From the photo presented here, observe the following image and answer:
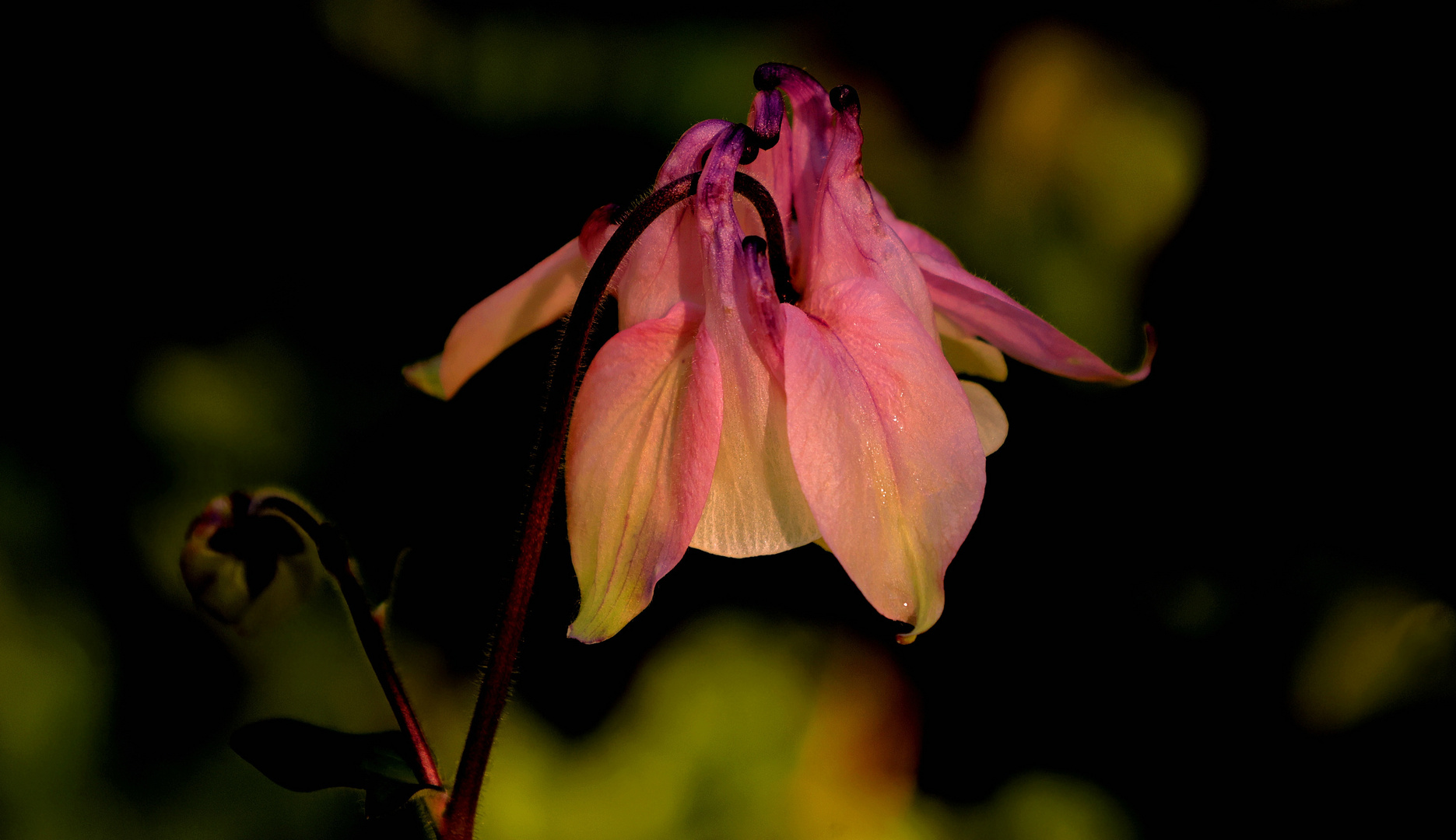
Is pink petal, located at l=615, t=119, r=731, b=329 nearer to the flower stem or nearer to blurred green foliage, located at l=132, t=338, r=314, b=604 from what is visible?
the flower stem

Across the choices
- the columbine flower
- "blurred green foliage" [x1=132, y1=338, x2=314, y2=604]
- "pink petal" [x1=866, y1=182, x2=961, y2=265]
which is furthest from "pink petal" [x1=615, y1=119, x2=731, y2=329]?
"blurred green foliage" [x1=132, y1=338, x2=314, y2=604]

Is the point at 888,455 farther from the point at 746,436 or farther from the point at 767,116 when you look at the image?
the point at 767,116

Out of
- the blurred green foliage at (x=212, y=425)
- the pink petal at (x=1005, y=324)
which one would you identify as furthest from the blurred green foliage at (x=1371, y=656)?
the blurred green foliage at (x=212, y=425)

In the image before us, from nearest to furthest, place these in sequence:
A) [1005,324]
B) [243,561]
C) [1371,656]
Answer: [1005,324], [243,561], [1371,656]

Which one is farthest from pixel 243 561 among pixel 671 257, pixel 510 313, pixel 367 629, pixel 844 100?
pixel 844 100

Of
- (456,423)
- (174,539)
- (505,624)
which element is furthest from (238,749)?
(174,539)

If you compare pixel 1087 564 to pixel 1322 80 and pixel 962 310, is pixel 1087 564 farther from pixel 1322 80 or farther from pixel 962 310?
pixel 962 310

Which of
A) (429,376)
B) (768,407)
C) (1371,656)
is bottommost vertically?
(1371,656)
